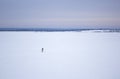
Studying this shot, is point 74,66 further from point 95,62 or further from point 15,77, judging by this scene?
point 15,77

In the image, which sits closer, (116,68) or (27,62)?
(116,68)

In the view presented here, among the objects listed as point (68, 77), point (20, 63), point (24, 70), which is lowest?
point (68, 77)

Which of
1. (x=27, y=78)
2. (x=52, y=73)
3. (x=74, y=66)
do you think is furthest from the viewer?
(x=74, y=66)

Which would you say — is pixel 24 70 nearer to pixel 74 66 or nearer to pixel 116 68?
pixel 74 66

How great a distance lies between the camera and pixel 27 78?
16.6 ft

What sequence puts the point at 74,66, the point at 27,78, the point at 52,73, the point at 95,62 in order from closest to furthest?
the point at 27,78 → the point at 52,73 → the point at 74,66 → the point at 95,62

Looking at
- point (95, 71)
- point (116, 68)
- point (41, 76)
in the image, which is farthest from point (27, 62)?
point (116, 68)

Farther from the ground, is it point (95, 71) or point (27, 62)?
point (27, 62)

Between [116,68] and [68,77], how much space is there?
132cm

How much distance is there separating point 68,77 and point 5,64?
2.04m

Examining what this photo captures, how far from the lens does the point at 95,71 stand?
5.55 metres

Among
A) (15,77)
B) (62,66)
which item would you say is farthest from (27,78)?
(62,66)

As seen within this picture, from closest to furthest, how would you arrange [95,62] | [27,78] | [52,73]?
[27,78]
[52,73]
[95,62]

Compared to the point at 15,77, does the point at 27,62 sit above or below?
above
